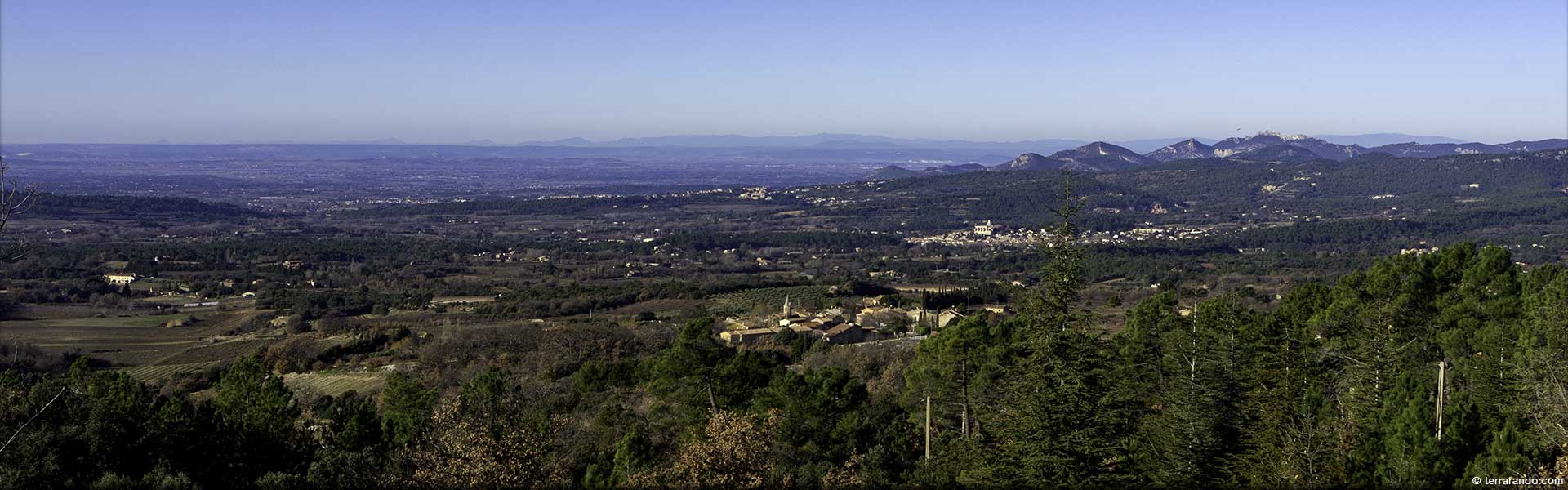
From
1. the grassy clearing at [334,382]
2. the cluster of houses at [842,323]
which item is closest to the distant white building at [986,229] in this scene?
the cluster of houses at [842,323]

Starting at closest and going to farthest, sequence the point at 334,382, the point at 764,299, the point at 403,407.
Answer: the point at 403,407
the point at 334,382
the point at 764,299

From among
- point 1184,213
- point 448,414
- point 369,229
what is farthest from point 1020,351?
point 1184,213

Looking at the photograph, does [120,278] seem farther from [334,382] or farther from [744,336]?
[744,336]

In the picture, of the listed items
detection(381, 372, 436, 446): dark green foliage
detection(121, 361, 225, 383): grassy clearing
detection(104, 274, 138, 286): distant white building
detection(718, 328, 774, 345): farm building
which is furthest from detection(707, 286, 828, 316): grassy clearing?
detection(104, 274, 138, 286): distant white building

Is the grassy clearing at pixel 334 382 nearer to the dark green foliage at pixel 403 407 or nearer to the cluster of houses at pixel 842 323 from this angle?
the dark green foliage at pixel 403 407

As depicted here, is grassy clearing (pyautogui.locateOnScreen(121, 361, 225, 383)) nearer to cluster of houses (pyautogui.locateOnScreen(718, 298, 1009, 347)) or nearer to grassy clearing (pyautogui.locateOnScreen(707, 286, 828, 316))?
cluster of houses (pyautogui.locateOnScreen(718, 298, 1009, 347))

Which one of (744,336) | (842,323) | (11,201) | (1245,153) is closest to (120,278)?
(744,336)
